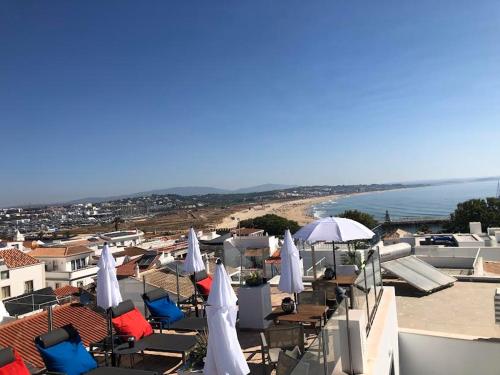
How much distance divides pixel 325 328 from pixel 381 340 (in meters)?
2.25

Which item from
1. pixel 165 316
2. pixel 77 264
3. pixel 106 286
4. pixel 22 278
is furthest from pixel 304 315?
pixel 77 264

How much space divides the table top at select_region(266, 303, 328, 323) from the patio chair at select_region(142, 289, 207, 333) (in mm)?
1302

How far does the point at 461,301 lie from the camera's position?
33.3 feet

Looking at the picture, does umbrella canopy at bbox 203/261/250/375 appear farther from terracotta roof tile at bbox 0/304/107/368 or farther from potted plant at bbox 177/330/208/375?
terracotta roof tile at bbox 0/304/107/368

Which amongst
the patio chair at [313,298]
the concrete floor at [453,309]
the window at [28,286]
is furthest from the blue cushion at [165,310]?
the window at [28,286]

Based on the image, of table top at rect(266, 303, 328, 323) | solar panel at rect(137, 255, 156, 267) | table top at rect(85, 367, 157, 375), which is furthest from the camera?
solar panel at rect(137, 255, 156, 267)

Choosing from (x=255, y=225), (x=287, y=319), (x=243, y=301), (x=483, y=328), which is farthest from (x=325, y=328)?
(x=255, y=225)

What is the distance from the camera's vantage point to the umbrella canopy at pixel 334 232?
8727 mm

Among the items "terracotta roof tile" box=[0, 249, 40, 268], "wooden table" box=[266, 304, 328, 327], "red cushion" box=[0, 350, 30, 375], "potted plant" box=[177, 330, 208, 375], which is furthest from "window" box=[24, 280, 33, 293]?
"potted plant" box=[177, 330, 208, 375]

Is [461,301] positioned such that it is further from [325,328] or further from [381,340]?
[325,328]

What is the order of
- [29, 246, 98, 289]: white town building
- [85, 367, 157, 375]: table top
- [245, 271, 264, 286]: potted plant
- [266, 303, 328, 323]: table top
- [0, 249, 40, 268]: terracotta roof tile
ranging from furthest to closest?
[29, 246, 98, 289]: white town building
[0, 249, 40, 268]: terracotta roof tile
[245, 271, 264, 286]: potted plant
[266, 303, 328, 323]: table top
[85, 367, 157, 375]: table top

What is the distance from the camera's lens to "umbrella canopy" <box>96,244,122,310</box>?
251 inches

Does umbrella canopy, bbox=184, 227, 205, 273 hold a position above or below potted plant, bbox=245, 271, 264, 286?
above

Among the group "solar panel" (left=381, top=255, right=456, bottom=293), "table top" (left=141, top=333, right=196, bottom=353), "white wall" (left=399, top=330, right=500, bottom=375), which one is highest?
"table top" (left=141, top=333, right=196, bottom=353)
